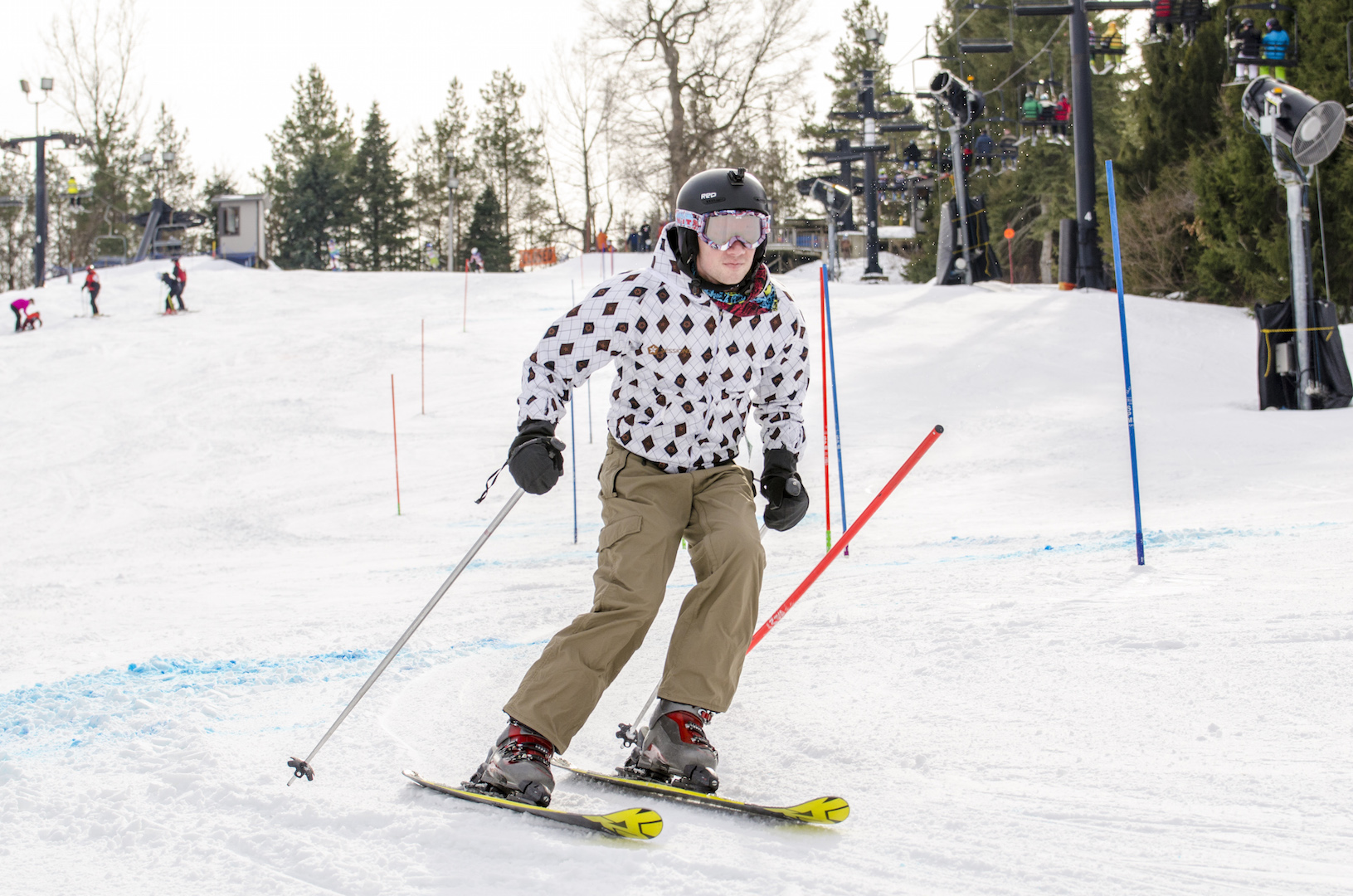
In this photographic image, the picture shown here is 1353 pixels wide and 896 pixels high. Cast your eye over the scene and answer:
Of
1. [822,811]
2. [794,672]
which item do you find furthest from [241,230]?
[822,811]

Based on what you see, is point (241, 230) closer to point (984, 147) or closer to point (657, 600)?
point (984, 147)

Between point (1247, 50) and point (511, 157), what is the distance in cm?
4348

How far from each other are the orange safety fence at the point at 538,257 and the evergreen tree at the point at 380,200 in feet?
31.6

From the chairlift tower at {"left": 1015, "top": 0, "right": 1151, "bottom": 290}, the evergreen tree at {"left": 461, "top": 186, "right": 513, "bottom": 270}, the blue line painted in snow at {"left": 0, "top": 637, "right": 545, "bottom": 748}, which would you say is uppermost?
the evergreen tree at {"left": 461, "top": 186, "right": 513, "bottom": 270}

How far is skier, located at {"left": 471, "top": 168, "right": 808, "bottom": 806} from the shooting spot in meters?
2.54

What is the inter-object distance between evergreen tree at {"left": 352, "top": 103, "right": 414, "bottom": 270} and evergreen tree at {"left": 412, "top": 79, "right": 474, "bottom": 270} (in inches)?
31.3

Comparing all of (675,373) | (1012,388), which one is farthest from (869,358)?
(675,373)

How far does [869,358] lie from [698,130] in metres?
22.8

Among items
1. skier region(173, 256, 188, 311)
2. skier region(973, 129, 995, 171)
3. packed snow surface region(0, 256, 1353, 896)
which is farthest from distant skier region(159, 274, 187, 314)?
skier region(973, 129, 995, 171)

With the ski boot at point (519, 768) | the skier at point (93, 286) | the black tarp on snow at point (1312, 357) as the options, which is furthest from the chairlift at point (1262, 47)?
the skier at point (93, 286)

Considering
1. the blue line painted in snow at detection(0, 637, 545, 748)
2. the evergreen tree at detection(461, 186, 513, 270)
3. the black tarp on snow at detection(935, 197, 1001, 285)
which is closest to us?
the blue line painted in snow at detection(0, 637, 545, 748)

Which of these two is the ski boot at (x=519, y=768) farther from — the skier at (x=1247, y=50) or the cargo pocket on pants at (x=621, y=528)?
the skier at (x=1247, y=50)

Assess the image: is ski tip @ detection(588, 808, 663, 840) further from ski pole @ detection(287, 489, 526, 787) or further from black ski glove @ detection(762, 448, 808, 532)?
black ski glove @ detection(762, 448, 808, 532)

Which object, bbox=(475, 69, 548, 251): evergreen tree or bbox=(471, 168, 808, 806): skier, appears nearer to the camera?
bbox=(471, 168, 808, 806): skier
